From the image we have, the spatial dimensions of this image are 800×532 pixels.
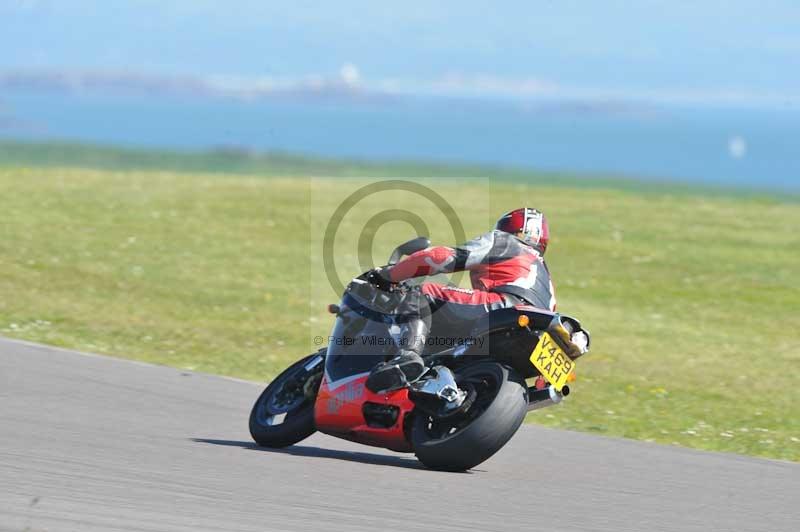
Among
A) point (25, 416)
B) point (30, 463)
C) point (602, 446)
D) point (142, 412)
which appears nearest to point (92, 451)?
point (30, 463)

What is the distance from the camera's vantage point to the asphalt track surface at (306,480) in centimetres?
613

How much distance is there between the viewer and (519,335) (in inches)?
307

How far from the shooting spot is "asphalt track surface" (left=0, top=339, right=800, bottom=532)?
241 inches

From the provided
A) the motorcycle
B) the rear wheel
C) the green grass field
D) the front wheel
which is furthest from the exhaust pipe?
the green grass field

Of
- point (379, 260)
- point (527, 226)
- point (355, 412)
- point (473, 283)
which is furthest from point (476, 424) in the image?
point (379, 260)

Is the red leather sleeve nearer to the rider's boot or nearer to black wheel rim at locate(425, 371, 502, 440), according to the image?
the rider's boot

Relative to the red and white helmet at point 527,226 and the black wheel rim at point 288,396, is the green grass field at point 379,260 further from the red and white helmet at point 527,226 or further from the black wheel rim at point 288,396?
the black wheel rim at point 288,396

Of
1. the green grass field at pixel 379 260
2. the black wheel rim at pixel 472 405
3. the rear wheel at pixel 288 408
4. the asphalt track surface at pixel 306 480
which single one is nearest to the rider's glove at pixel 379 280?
the rear wheel at pixel 288 408

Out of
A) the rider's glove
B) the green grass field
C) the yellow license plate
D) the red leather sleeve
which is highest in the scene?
the red leather sleeve

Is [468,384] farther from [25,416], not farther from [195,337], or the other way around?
[195,337]

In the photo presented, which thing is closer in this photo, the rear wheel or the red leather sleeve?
the red leather sleeve

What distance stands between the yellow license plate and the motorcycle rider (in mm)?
435

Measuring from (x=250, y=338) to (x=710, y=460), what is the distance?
7288 millimetres

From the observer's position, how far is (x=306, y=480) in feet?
23.6
